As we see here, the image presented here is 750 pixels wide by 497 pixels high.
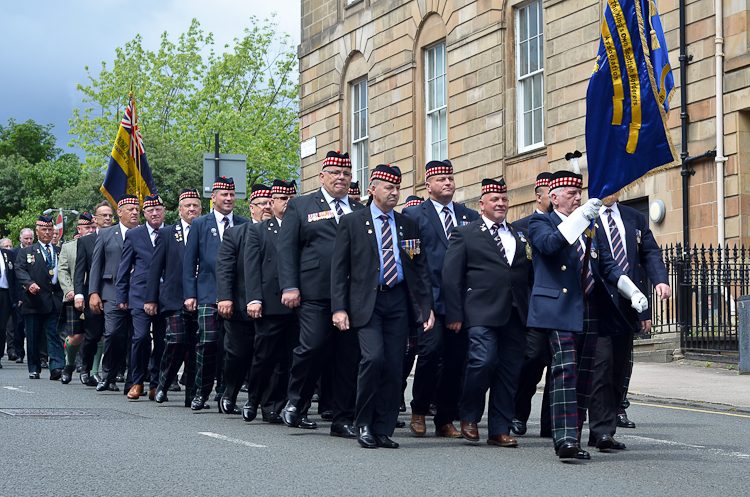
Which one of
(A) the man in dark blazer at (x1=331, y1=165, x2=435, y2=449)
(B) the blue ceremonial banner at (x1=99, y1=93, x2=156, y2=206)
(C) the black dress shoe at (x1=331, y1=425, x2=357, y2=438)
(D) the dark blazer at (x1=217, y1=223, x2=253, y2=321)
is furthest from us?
(B) the blue ceremonial banner at (x1=99, y1=93, x2=156, y2=206)

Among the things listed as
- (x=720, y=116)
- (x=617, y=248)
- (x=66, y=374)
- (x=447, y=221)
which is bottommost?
(x=66, y=374)

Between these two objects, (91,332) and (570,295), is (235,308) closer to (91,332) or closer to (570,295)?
(570,295)

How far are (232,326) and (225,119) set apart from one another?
4002 cm

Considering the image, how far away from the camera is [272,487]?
21.6ft

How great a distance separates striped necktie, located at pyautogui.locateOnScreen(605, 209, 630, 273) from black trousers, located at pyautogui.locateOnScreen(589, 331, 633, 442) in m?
0.59

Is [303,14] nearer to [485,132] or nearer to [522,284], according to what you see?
[485,132]

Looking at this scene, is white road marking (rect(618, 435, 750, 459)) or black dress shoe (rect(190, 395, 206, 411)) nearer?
white road marking (rect(618, 435, 750, 459))

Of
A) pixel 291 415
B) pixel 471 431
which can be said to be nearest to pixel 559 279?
pixel 471 431

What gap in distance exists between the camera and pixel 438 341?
9.35m

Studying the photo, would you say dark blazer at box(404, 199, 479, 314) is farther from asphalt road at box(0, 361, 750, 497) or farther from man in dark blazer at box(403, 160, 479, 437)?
asphalt road at box(0, 361, 750, 497)

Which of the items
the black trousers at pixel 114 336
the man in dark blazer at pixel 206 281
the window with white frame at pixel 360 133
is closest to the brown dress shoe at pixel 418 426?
the man in dark blazer at pixel 206 281

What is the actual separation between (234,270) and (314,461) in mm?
3478

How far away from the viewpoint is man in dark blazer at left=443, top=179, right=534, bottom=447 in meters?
8.59

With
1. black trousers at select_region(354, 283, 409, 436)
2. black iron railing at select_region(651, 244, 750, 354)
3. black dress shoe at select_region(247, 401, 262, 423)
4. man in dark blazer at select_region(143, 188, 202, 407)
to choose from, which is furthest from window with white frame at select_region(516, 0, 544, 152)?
black trousers at select_region(354, 283, 409, 436)
